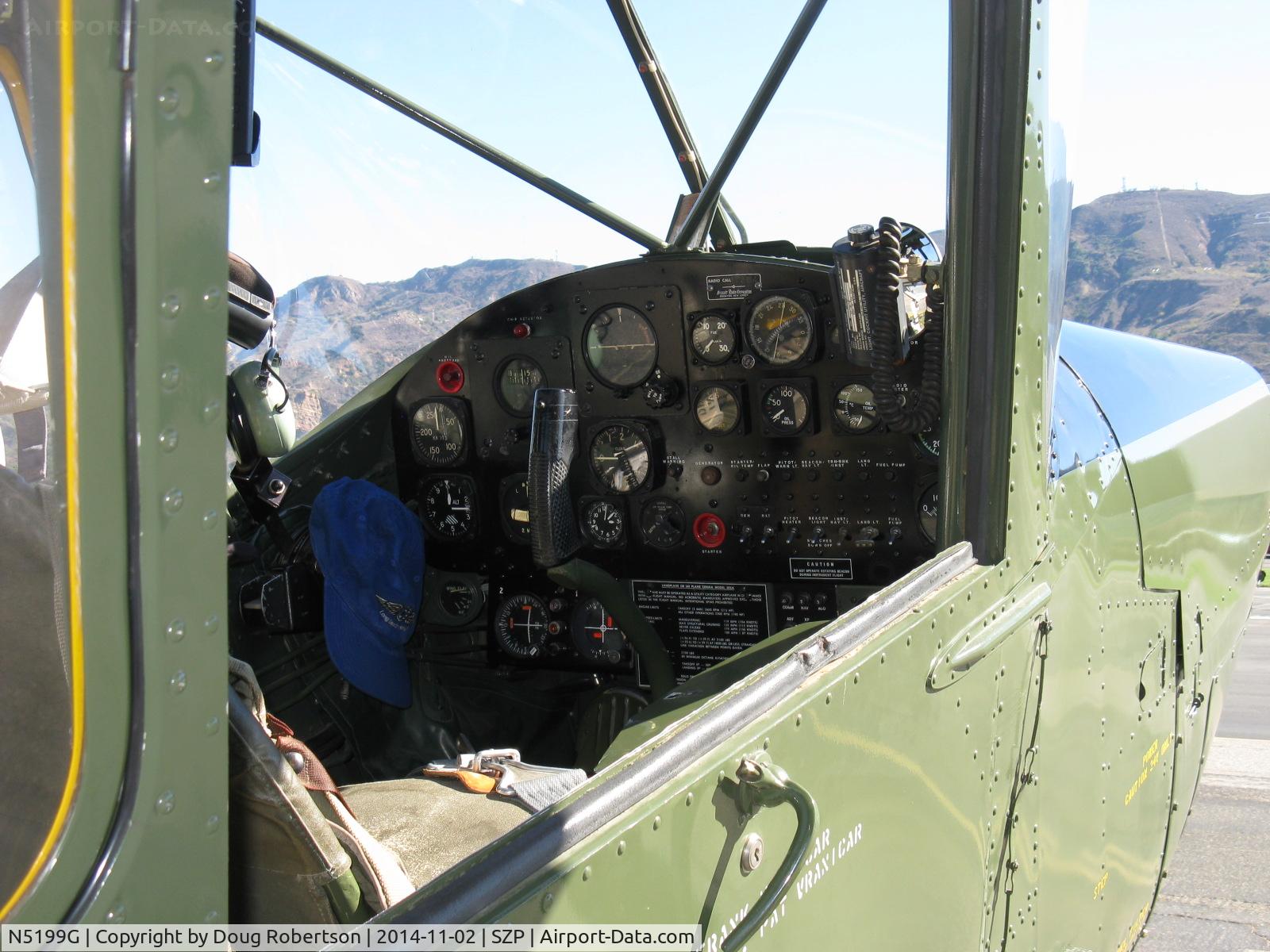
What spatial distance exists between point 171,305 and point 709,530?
2.39 m

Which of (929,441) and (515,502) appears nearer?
(929,441)

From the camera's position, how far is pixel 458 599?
3189mm

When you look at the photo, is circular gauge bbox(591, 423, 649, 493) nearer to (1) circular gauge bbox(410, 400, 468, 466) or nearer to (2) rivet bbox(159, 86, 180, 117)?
(1) circular gauge bbox(410, 400, 468, 466)

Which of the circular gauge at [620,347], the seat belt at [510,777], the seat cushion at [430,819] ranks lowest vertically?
the seat belt at [510,777]

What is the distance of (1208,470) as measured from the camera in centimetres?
251

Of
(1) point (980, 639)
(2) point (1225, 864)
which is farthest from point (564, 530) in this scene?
(2) point (1225, 864)

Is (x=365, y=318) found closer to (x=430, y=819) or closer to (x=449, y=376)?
(x=449, y=376)

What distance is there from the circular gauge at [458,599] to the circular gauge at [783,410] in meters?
1.09

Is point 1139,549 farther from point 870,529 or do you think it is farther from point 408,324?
point 408,324

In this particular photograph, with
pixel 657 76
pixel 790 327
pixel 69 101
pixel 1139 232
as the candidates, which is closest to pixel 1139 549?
pixel 790 327

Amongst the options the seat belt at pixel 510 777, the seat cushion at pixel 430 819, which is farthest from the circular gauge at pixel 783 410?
the seat cushion at pixel 430 819

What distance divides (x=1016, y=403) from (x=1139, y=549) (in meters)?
0.75

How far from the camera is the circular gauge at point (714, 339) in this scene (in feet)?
9.14

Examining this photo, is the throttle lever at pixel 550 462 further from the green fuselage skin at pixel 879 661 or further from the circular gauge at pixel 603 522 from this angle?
the green fuselage skin at pixel 879 661
